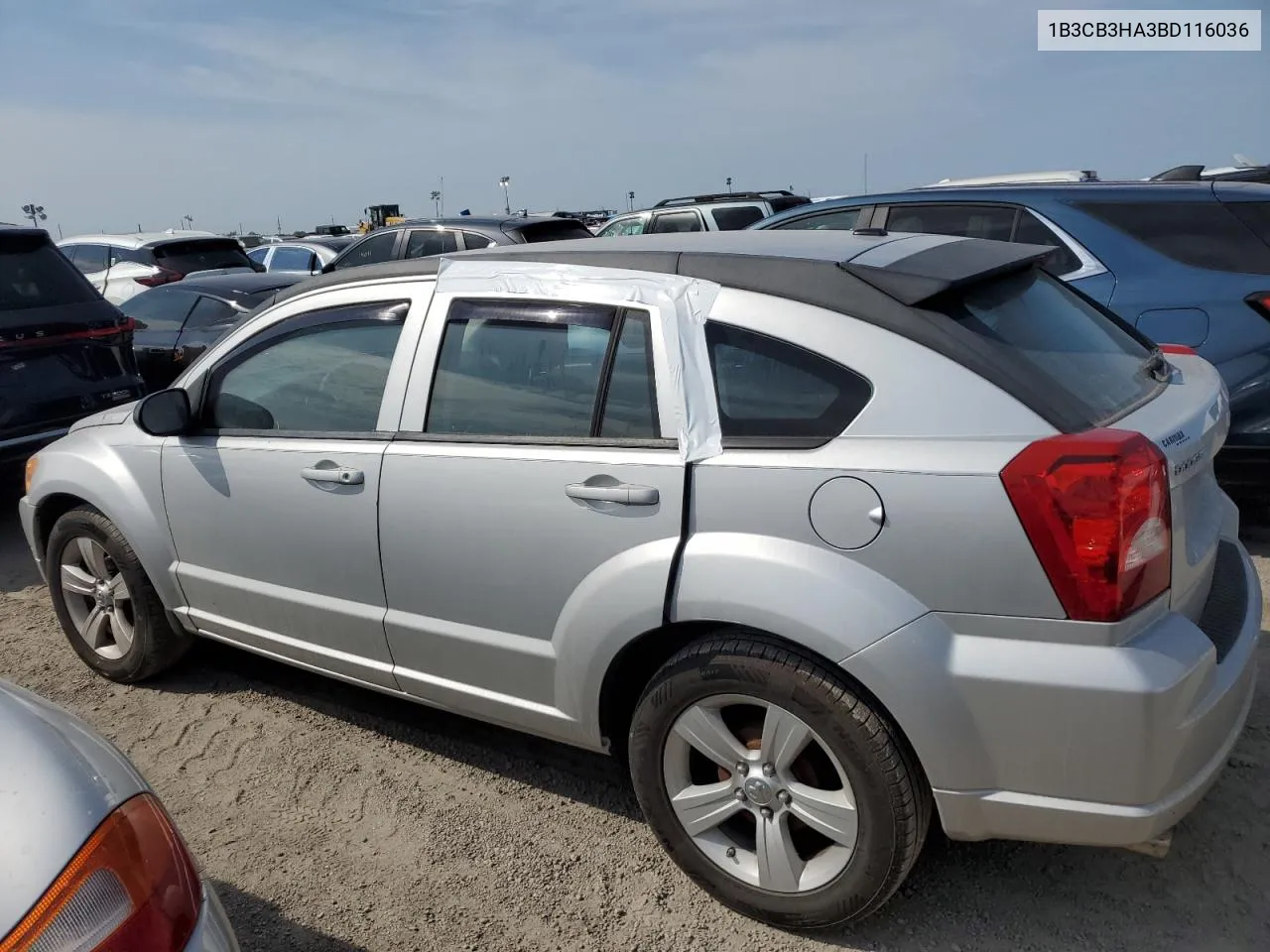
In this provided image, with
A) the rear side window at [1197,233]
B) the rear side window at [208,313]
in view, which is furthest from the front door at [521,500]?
the rear side window at [208,313]

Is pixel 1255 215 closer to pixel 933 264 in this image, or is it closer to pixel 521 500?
pixel 933 264

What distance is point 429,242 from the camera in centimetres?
1009

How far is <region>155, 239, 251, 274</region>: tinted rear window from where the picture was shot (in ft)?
43.7

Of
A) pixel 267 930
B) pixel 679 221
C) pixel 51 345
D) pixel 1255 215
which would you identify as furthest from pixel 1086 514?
pixel 679 221

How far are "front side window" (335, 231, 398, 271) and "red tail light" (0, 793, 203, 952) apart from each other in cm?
948

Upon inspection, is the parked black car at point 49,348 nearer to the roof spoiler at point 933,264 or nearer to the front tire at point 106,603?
the front tire at point 106,603

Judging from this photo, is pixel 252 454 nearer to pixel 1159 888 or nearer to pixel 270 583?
pixel 270 583

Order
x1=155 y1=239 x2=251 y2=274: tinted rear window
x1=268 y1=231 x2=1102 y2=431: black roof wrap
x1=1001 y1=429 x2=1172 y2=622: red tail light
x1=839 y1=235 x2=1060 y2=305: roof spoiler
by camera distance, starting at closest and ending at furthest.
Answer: x1=1001 y1=429 x2=1172 y2=622: red tail light
x1=268 y1=231 x2=1102 y2=431: black roof wrap
x1=839 y1=235 x2=1060 y2=305: roof spoiler
x1=155 y1=239 x2=251 y2=274: tinted rear window

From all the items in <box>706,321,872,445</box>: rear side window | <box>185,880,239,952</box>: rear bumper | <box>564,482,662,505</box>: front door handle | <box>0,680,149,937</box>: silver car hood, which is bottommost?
<box>185,880,239,952</box>: rear bumper

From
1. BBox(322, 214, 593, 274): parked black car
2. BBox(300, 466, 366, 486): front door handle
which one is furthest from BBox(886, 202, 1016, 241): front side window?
BBox(322, 214, 593, 274): parked black car

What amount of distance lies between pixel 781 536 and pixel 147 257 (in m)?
13.6

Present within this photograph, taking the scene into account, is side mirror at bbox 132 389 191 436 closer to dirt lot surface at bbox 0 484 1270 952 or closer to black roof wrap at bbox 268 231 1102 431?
black roof wrap at bbox 268 231 1102 431

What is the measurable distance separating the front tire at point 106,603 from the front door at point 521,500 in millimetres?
1355

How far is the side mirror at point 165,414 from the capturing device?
337cm
